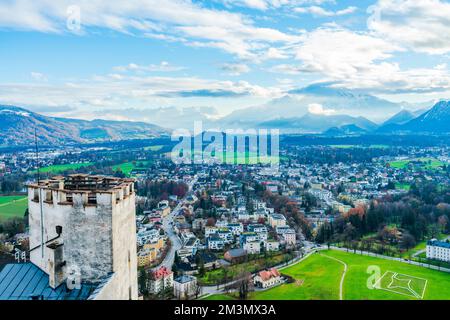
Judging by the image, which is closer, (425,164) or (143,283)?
(143,283)

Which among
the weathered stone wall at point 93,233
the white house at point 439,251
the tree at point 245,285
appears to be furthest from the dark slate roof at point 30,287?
the white house at point 439,251

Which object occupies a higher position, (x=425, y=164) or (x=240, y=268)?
(x=425, y=164)

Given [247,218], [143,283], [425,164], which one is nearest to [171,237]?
[247,218]

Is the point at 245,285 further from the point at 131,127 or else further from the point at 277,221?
the point at 131,127

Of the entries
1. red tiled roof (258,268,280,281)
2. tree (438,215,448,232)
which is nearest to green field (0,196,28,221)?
red tiled roof (258,268,280,281)

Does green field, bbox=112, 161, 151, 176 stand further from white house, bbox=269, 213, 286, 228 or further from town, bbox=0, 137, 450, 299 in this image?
white house, bbox=269, 213, 286, 228

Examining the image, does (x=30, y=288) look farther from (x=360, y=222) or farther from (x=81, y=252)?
(x=360, y=222)
